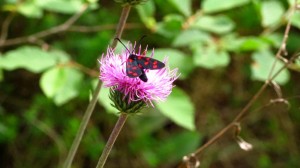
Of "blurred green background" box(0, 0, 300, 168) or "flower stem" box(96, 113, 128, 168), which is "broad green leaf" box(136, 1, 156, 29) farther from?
"flower stem" box(96, 113, 128, 168)

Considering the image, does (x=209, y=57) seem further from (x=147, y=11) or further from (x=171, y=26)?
(x=147, y=11)

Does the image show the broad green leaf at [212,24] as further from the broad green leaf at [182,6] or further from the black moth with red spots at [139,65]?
the black moth with red spots at [139,65]

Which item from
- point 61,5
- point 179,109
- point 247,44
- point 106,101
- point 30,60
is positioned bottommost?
point 179,109

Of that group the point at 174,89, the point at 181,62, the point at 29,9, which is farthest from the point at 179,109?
the point at 29,9

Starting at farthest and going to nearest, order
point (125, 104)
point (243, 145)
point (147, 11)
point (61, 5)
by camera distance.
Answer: point (61, 5) → point (147, 11) → point (243, 145) → point (125, 104)

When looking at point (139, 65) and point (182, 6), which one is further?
point (182, 6)

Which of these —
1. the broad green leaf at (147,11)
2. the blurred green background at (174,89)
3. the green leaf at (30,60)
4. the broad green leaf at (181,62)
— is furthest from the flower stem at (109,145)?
the broad green leaf at (147,11)
